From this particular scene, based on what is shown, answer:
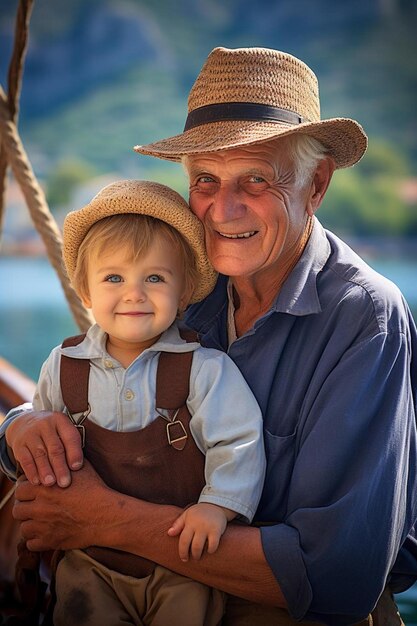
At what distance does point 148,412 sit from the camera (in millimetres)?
1770

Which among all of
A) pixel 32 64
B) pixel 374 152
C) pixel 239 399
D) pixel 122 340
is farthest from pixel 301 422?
pixel 32 64

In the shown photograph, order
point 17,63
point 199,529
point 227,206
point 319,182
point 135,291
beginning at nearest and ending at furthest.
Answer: point 199,529
point 135,291
point 227,206
point 319,182
point 17,63

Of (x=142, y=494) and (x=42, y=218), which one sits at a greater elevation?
(x=42, y=218)

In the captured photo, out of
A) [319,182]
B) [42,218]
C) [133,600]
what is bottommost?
[133,600]

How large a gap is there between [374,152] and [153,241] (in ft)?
85.9

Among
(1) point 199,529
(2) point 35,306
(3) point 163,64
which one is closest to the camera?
(1) point 199,529

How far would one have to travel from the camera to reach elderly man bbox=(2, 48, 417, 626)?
1.67 metres

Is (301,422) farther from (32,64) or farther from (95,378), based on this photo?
(32,64)

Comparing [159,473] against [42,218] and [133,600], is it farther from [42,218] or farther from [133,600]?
[42,218]

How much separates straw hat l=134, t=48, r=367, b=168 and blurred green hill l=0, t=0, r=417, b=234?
2552 centimetres

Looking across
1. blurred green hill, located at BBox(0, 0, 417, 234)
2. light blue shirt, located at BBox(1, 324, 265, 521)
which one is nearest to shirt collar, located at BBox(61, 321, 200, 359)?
light blue shirt, located at BBox(1, 324, 265, 521)

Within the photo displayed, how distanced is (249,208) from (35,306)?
21.8m

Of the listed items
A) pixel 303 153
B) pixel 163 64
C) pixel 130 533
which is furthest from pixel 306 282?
pixel 163 64

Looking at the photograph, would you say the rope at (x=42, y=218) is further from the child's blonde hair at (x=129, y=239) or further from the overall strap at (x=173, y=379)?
the overall strap at (x=173, y=379)
